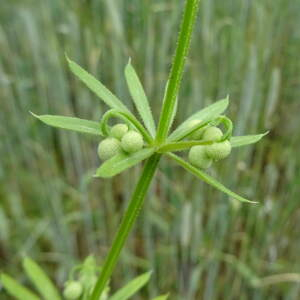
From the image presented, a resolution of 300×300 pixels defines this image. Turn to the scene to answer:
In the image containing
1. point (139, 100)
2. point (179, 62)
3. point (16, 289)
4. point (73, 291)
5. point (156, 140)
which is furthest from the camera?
point (16, 289)

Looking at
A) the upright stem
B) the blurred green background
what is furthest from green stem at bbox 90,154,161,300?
the blurred green background

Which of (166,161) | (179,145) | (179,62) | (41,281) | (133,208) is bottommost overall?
(166,161)

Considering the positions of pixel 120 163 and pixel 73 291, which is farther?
pixel 73 291

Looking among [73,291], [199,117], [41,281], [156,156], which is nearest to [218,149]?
[156,156]

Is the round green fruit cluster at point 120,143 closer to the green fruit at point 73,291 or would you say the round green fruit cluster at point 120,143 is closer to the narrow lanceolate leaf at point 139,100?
the narrow lanceolate leaf at point 139,100

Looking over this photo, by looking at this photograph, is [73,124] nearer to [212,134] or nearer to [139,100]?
[139,100]

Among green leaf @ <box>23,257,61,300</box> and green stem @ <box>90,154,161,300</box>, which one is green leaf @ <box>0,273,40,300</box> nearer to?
green leaf @ <box>23,257,61,300</box>

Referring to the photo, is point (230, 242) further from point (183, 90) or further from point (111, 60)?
point (111, 60)
